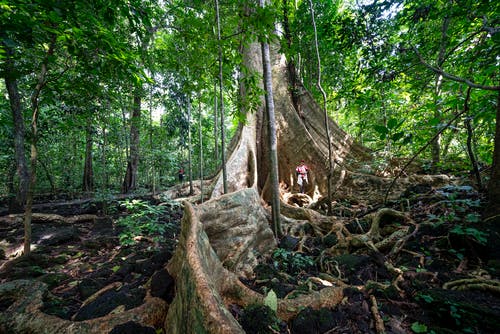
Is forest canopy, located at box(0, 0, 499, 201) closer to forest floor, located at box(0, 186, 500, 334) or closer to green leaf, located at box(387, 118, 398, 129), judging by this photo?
green leaf, located at box(387, 118, 398, 129)

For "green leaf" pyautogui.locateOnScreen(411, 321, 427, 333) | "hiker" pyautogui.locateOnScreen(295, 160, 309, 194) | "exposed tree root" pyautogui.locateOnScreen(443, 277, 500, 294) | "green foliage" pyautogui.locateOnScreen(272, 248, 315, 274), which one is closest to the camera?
"green leaf" pyautogui.locateOnScreen(411, 321, 427, 333)

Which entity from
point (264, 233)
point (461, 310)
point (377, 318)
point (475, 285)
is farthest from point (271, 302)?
point (475, 285)

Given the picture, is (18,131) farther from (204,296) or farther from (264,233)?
(204,296)

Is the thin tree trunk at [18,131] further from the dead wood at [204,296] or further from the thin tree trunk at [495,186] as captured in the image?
the thin tree trunk at [495,186]

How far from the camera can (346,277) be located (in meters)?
2.90

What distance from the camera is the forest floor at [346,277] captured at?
1.92m

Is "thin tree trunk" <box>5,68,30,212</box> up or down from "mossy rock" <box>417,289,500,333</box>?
up

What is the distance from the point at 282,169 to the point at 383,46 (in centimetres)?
477

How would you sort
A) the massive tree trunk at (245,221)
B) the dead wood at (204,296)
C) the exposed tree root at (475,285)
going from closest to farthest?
the dead wood at (204,296), the massive tree trunk at (245,221), the exposed tree root at (475,285)

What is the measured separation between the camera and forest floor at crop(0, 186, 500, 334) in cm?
192

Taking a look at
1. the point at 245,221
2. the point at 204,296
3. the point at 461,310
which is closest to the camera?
the point at 204,296

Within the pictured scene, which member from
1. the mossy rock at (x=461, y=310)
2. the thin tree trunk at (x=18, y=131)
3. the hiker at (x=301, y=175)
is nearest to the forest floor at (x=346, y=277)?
the mossy rock at (x=461, y=310)

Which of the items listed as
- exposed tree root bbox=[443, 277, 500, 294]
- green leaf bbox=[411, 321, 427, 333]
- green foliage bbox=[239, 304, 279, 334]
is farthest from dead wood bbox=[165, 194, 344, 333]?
exposed tree root bbox=[443, 277, 500, 294]

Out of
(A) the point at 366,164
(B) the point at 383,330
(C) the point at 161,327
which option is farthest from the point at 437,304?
(A) the point at 366,164
